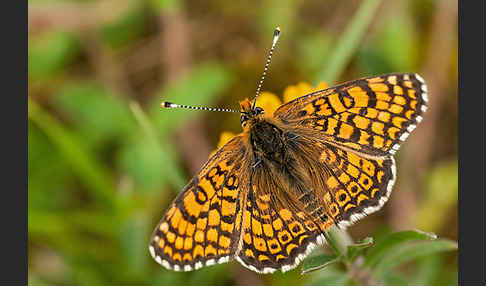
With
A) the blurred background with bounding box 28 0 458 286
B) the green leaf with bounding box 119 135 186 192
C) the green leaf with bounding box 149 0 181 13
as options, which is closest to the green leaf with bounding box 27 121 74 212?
the blurred background with bounding box 28 0 458 286

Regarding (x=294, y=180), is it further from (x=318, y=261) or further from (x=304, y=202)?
(x=318, y=261)

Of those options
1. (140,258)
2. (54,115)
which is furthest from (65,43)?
(140,258)

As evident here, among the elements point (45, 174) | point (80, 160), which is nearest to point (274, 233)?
point (80, 160)

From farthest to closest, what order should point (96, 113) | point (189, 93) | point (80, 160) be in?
point (96, 113), point (189, 93), point (80, 160)

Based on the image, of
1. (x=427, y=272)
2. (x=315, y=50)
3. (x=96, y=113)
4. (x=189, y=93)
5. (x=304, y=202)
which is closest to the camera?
(x=304, y=202)

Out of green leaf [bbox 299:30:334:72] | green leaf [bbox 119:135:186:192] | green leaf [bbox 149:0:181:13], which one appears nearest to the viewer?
green leaf [bbox 119:135:186:192]

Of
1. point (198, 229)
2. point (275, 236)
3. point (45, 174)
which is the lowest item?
point (275, 236)

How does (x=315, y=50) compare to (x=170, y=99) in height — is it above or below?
above

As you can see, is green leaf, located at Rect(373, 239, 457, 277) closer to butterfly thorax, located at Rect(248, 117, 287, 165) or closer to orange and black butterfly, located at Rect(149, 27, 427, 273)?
orange and black butterfly, located at Rect(149, 27, 427, 273)
